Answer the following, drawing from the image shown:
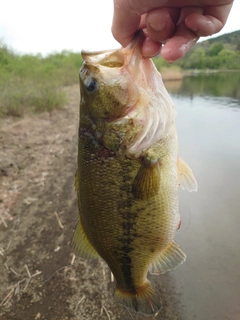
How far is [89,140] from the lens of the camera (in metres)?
1.78

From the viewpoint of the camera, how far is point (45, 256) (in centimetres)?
441

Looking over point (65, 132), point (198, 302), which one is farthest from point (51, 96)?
point (198, 302)

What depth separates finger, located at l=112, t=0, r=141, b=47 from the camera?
1468mm

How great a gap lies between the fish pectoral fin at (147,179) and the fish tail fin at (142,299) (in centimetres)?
81

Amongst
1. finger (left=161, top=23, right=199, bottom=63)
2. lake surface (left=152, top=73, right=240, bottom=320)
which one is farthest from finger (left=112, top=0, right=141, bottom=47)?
lake surface (left=152, top=73, right=240, bottom=320)

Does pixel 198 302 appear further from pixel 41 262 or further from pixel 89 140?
pixel 89 140

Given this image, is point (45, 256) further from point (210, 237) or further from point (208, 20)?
point (208, 20)

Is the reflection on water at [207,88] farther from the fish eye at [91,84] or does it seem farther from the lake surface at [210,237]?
the fish eye at [91,84]

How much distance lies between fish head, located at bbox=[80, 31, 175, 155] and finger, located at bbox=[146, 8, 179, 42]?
147 millimetres

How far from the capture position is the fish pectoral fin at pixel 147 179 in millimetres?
1640

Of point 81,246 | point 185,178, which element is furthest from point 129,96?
point 81,246

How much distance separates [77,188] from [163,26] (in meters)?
1.11

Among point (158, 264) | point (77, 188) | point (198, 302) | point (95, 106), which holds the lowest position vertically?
point (198, 302)

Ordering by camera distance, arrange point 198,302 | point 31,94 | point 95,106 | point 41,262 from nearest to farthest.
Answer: point 95,106
point 198,302
point 41,262
point 31,94
